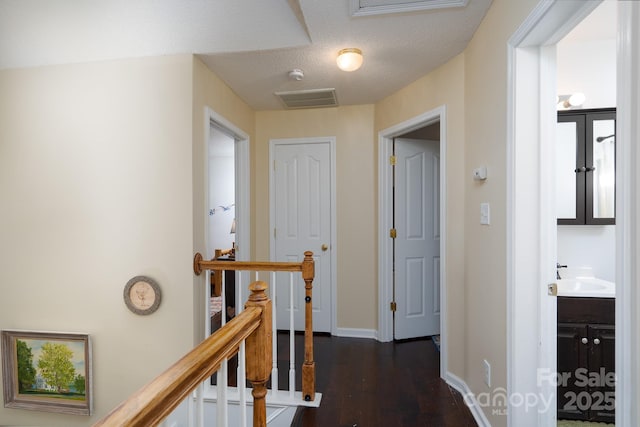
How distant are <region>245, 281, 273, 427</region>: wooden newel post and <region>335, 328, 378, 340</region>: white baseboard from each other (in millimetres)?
2184

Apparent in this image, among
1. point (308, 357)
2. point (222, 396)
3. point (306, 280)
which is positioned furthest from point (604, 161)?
point (222, 396)

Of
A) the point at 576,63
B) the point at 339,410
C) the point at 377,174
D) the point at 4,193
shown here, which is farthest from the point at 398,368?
the point at 4,193

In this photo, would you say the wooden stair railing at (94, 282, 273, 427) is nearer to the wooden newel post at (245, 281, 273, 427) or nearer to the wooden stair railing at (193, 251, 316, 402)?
the wooden newel post at (245, 281, 273, 427)

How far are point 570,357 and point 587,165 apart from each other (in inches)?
47.9

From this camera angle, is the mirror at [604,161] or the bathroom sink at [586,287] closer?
the bathroom sink at [586,287]

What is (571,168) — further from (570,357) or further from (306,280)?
(306,280)

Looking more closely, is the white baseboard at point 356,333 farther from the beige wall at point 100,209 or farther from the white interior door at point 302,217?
the beige wall at point 100,209

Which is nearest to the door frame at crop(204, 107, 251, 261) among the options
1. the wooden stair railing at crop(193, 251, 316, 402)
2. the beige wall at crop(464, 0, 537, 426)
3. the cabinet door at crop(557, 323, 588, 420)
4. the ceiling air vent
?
the ceiling air vent

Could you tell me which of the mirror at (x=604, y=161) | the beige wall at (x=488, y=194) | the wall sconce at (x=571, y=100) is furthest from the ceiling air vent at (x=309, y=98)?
the mirror at (x=604, y=161)

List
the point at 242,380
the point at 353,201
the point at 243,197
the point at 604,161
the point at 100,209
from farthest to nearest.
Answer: the point at 353,201
the point at 243,197
the point at 100,209
the point at 604,161
the point at 242,380

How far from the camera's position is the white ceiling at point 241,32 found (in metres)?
1.79

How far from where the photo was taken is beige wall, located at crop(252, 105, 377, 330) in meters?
3.13

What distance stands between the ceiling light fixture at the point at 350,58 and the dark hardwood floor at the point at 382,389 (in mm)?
2346

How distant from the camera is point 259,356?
1.05 meters
